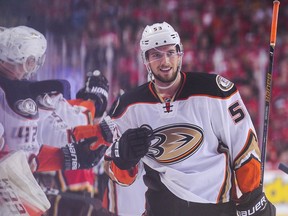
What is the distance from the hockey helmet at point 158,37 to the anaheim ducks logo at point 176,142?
30cm

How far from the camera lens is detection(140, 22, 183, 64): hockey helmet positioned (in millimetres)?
2770

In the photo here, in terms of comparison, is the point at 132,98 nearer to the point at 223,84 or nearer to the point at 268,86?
the point at 223,84

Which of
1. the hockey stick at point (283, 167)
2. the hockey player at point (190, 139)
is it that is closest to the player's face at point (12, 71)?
the hockey player at point (190, 139)

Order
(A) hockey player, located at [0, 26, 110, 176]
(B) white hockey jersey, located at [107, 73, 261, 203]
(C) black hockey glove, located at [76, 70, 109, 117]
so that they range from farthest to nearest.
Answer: (C) black hockey glove, located at [76, 70, 109, 117], (A) hockey player, located at [0, 26, 110, 176], (B) white hockey jersey, located at [107, 73, 261, 203]

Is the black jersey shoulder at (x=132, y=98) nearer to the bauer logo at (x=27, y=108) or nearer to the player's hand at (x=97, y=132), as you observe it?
the player's hand at (x=97, y=132)

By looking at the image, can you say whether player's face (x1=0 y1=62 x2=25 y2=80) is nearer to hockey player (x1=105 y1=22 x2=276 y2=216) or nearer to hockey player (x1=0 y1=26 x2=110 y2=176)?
hockey player (x1=0 y1=26 x2=110 y2=176)

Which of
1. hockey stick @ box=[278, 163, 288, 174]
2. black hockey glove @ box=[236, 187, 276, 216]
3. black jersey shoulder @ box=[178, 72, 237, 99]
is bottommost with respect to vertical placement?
black hockey glove @ box=[236, 187, 276, 216]

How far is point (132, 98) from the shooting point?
9.42 ft

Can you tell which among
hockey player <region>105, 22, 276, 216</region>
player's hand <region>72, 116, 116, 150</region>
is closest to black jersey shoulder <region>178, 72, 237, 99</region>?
hockey player <region>105, 22, 276, 216</region>

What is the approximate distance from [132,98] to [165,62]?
0.72ft

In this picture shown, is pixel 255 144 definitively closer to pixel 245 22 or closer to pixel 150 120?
pixel 150 120

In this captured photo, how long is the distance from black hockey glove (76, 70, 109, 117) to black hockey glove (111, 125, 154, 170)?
219mm

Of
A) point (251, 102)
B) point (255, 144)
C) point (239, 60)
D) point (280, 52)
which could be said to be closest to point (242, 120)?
point (255, 144)

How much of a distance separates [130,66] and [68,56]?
0.27 meters
